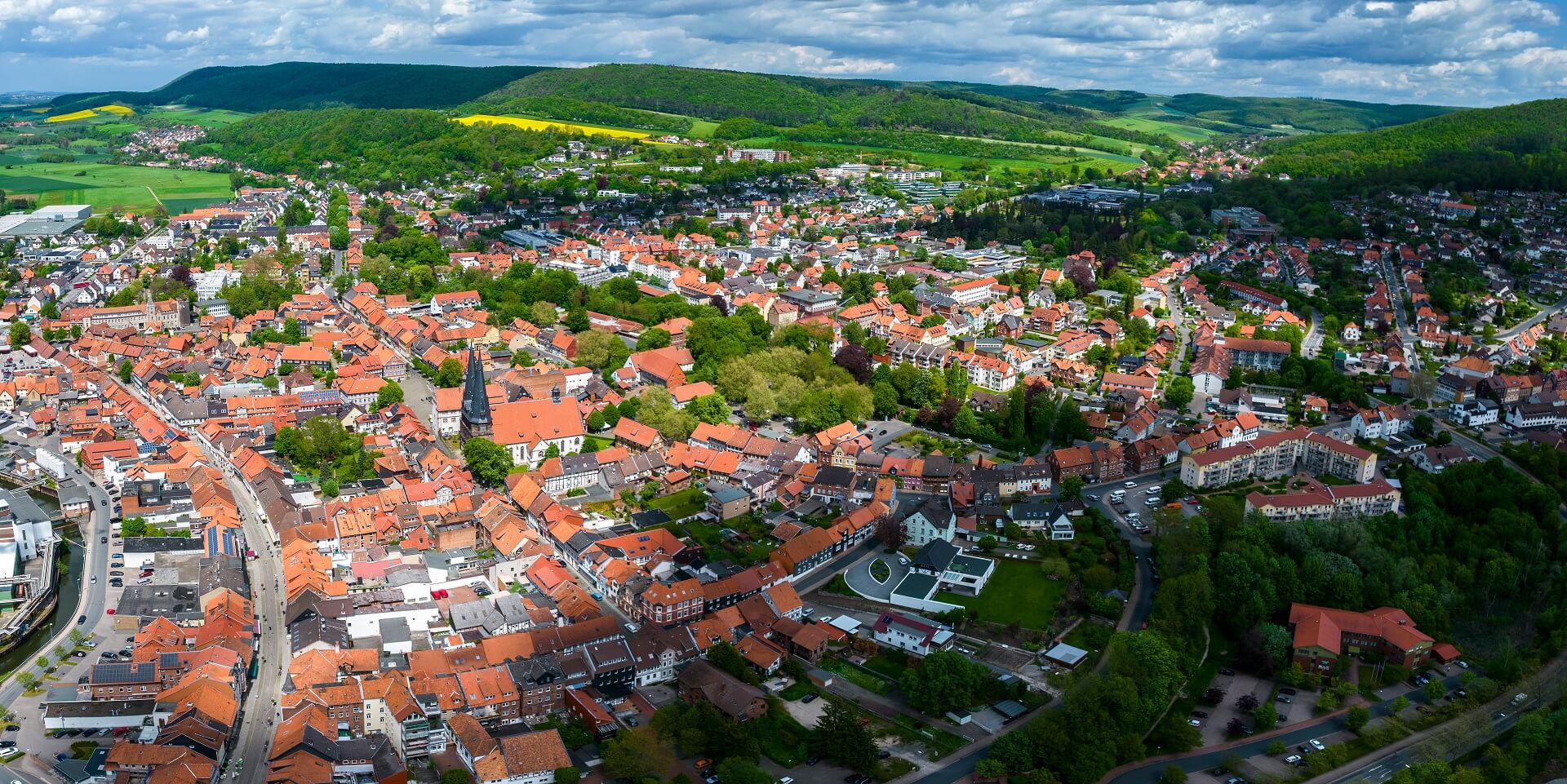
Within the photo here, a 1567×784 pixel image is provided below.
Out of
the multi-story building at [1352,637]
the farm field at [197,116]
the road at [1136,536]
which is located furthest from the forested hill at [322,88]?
the multi-story building at [1352,637]

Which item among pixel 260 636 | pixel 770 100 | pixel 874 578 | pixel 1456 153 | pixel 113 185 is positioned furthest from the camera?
pixel 770 100

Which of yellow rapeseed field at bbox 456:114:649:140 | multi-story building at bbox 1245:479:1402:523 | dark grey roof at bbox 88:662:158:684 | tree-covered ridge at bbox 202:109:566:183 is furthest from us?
yellow rapeseed field at bbox 456:114:649:140

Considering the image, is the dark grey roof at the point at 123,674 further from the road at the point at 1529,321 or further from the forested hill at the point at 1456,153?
the forested hill at the point at 1456,153

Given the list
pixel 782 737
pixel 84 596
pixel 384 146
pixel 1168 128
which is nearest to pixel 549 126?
pixel 384 146

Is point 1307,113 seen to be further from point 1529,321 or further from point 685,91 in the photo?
point 1529,321

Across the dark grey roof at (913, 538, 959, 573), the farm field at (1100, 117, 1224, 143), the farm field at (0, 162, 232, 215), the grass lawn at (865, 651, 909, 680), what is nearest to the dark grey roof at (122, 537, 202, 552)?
the grass lawn at (865, 651, 909, 680)

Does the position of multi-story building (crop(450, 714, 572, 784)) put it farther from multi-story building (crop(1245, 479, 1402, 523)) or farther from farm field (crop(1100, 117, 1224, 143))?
farm field (crop(1100, 117, 1224, 143))
